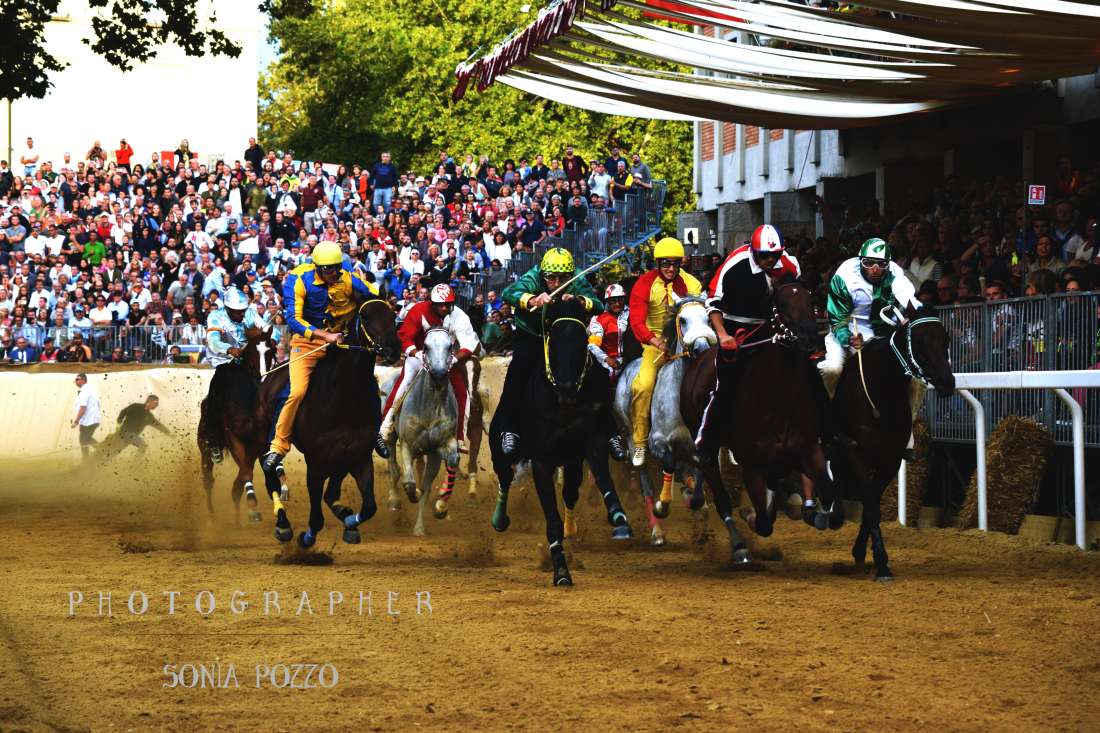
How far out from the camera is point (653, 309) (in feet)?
46.1

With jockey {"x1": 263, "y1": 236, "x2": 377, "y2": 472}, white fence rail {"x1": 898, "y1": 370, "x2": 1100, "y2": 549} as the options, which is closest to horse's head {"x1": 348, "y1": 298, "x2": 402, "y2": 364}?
jockey {"x1": 263, "y1": 236, "x2": 377, "y2": 472}

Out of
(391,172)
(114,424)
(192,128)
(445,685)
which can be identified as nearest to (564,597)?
(445,685)

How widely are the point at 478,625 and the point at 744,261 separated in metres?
3.86

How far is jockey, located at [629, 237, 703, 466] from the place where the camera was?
14.0m

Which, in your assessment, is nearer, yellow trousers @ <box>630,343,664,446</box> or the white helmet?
yellow trousers @ <box>630,343,664,446</box>

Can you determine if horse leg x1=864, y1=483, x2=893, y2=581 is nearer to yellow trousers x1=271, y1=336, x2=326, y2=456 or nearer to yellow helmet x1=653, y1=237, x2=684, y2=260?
yellow helmet x1=653, y1=237, x2=684, y2=260

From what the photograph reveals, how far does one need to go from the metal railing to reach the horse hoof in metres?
3.52

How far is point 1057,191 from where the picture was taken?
1842cm

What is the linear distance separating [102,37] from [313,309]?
777 cm

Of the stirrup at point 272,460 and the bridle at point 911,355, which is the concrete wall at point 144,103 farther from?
the bridle at point 911,355

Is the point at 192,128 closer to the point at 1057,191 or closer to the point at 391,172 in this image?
the point at 391,172

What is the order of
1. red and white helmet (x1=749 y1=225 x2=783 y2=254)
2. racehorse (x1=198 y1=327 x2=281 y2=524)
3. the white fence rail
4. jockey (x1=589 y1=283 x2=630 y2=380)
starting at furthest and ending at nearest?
1. racehorse (x1=198 y1=327 x2=281 y2=524)
2. jockey (x1=589 y1=283 x2=630 y2=380)
3. the white fence rail
4. red and white helmet (x1=749 y1=225 x2=783 y2=254)

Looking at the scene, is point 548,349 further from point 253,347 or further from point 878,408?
point 253,347

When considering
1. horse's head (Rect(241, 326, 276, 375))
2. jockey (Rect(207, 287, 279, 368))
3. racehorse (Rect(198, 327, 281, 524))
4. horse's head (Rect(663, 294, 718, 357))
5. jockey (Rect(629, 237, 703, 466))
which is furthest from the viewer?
jockey (Rect(207, 287, 279, 368))
